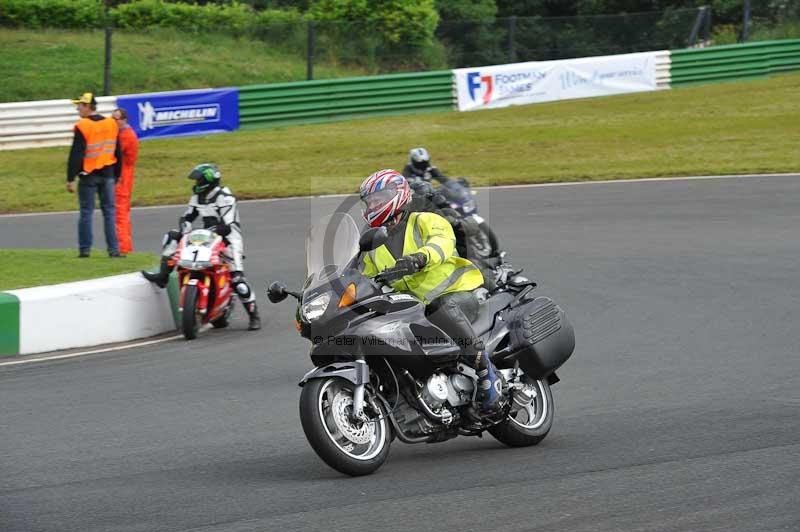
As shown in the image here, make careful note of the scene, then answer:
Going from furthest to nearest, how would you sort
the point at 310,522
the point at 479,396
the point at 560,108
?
the point at 560,108
the point at 479,396
the point at 310,522

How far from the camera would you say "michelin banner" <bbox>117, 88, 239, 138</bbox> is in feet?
87.9

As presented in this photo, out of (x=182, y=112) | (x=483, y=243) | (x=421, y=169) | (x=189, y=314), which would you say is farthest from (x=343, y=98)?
(x=189, y=314)

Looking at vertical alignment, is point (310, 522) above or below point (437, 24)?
below

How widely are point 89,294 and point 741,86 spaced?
27.4 meters

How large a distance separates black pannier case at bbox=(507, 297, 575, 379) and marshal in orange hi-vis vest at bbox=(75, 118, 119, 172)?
8.59 metres

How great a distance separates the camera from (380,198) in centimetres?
689

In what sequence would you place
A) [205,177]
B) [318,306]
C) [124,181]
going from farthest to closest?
1. [124,181]
2. [205,177]
3. [318,306]

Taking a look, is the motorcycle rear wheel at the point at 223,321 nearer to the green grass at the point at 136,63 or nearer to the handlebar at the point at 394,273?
the handlebar at the point at 394,273

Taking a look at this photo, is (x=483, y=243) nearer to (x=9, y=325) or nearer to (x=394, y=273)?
(x=9, y=325)

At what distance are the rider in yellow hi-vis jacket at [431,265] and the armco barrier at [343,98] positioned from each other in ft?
72.9

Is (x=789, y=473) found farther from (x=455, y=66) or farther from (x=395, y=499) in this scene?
(x=455, y=66)

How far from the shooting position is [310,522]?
5.84 metres

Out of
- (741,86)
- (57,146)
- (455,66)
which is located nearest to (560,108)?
(455,66)

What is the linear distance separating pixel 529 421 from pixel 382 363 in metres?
1.24
